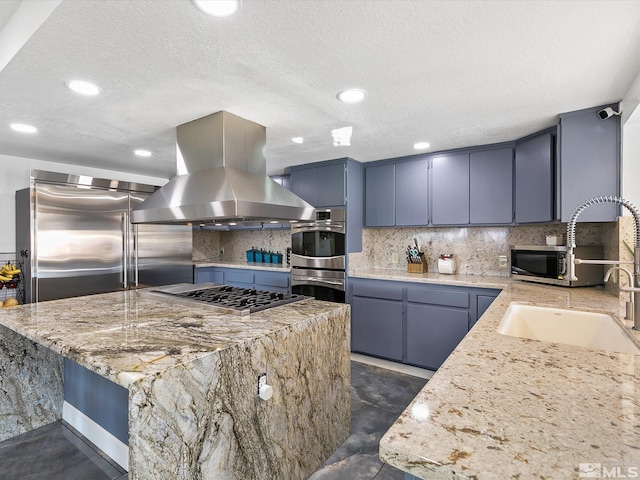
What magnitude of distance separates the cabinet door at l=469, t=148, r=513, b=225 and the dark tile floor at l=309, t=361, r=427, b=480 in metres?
1.70

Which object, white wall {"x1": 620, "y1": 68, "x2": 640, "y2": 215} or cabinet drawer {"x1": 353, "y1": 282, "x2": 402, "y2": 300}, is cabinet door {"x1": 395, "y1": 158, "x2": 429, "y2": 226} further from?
white wall {"x1": 620, "y1": 68, "x2": 640, "y2": 215}

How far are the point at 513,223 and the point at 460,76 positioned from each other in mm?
1765

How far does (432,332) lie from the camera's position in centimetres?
313

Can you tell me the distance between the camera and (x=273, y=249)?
516cm

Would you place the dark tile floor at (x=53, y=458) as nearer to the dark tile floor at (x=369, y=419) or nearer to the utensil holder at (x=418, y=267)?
the dark tile floor at (x=369, y=419)

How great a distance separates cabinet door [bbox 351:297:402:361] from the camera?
335 centimetres

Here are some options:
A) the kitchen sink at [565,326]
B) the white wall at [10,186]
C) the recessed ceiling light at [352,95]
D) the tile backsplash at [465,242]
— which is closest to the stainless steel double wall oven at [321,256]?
the tile backsplash at [465,242]

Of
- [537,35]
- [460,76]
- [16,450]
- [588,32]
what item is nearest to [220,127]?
[460,76]

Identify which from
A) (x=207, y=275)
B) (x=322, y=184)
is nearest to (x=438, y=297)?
(x=322, y=184)

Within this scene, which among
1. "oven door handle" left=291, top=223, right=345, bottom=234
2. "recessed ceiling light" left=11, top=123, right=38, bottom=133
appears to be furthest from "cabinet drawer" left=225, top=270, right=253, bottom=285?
"recessed ceiling light" left=11, top=123, right=38, bottom=133

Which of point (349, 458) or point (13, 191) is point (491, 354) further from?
point (13, 191)

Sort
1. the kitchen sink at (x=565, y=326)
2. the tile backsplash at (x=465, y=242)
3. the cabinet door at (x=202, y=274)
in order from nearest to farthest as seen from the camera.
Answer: the kitchen sink at (x=565, y=326), the tile backsplash at (x=465, y=242), the cabinet door at (x=202, y=274)

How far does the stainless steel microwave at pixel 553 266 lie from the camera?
2504 millimetres

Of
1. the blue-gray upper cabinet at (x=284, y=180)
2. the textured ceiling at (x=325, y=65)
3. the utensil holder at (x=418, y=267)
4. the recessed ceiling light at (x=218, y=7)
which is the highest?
the textured ceiling at (x=325, y=65)
